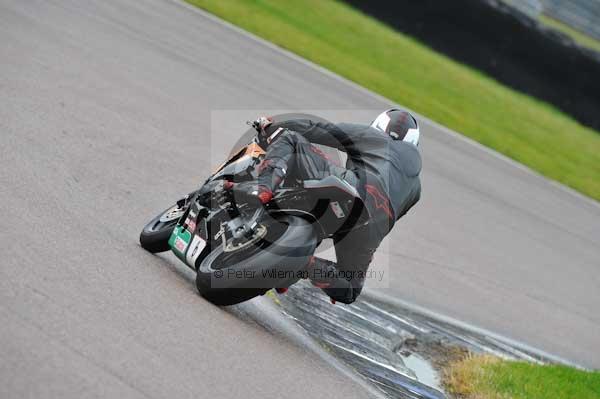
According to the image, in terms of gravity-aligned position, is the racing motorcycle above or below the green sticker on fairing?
above

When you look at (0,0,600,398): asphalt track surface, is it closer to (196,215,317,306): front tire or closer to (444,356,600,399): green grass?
(196,215,317,306): front tire

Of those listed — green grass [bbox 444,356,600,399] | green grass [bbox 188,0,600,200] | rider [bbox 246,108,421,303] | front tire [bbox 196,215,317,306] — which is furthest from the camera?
green grass [bbox 188,0,600,200]

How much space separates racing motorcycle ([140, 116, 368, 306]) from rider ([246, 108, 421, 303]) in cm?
8

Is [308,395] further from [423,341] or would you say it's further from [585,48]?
[585,48]

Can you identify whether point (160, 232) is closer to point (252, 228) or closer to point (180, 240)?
point (180, 240)

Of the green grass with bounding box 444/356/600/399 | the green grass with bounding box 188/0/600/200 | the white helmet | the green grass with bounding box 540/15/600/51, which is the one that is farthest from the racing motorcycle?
the green grass with bounding box 540/15/600/51

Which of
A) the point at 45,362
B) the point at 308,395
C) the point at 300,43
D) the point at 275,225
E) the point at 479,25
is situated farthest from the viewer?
the point at 479,25

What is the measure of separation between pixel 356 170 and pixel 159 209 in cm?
189

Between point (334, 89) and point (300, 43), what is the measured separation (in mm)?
2275

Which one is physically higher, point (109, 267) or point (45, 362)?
point (45, 362)

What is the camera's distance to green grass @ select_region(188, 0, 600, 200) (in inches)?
583

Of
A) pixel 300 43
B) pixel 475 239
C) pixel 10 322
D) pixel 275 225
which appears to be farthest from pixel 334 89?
pixel 10 322

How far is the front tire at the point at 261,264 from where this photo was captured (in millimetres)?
4723

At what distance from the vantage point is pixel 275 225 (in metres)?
4.89
